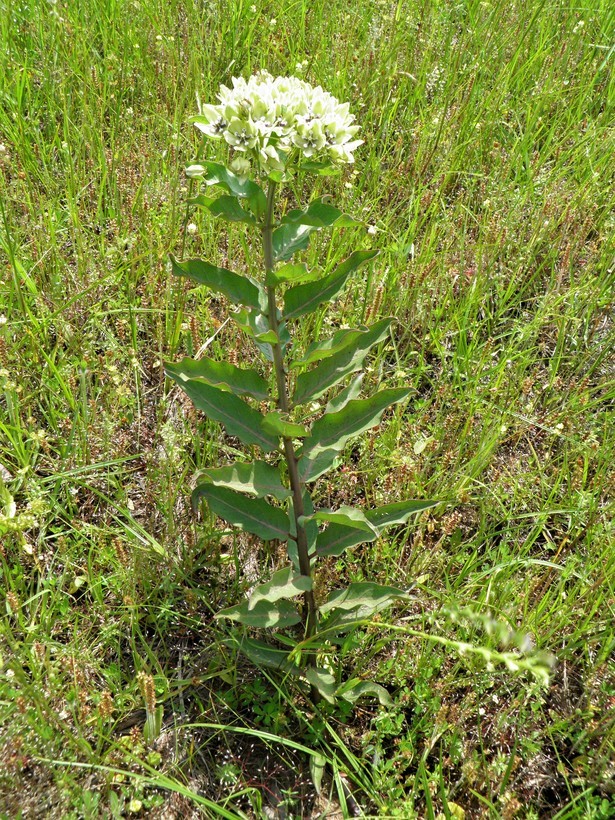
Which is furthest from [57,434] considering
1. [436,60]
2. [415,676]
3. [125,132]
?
[436,60]

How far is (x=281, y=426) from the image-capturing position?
152 cm

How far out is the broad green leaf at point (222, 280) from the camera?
61.5 inches

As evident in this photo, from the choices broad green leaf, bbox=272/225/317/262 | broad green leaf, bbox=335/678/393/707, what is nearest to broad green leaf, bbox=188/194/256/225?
broad green leaf, bbox=272/225/317/262

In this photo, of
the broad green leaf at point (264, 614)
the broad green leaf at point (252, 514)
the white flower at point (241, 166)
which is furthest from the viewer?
the broad green leaf at point (252, 514)

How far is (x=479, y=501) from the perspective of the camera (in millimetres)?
2221

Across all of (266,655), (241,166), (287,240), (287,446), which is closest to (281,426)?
(287,446)

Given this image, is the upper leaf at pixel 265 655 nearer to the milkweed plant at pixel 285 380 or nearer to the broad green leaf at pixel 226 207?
the milkweed plant at pixel 285 380

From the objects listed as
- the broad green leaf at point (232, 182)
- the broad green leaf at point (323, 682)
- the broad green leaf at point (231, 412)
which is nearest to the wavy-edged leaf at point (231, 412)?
the broad green leaf at point (231, 412)

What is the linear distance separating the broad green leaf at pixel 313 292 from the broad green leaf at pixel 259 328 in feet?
0.16

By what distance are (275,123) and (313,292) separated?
1.24 feet

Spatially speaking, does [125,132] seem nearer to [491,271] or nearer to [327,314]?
[327,314]

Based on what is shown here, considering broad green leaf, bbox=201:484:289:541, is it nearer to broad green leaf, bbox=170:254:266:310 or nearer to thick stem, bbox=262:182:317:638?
thick stem, bbox=262:182:317:638

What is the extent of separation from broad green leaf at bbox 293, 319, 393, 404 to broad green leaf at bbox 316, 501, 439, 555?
0.33 m

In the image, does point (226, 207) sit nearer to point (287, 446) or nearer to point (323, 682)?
point (287, 446)
